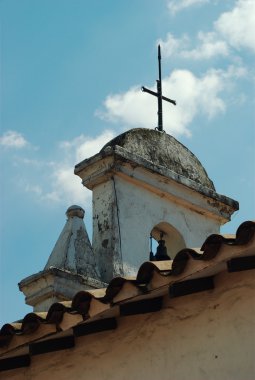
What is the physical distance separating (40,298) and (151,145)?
5.82 feet

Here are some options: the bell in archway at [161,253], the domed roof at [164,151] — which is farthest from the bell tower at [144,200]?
the bell in archway at [161,253]

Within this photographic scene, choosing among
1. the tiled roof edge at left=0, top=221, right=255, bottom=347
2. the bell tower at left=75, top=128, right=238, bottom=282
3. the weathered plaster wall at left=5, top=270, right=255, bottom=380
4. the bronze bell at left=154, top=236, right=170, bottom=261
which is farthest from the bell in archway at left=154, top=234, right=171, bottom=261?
the tiled roof edge at left=0, top=221, right=255, bottom=347

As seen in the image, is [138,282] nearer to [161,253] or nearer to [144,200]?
[161,253]

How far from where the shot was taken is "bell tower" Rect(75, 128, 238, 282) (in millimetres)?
8125

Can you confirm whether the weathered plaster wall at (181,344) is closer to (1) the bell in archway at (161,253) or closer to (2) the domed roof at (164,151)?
(1) the bell in archway at (161,253)

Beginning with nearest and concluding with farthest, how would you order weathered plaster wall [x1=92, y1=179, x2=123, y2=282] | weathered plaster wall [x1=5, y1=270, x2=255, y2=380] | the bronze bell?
weathered plaster wall [x1=5, y1=270, x2=255, y2=380]
the bronze bell
weathered plaster wall [x1=92, y1=179, x2=123, y2=282]

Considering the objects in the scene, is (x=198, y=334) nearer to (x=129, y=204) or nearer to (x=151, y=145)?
(x=129, y=204)

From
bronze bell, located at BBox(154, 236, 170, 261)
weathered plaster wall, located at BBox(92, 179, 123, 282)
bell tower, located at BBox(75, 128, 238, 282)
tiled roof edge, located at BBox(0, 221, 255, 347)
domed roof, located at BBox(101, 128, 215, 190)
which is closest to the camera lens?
tiled roof edge, located at BBox(0, 221, 255, 347)

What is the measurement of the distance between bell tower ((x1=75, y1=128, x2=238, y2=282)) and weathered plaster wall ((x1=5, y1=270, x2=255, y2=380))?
1.70 metres

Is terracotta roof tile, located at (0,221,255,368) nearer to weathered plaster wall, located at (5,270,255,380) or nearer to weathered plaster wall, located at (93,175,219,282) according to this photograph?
weathered plaster wall, located at (5,270,255,380)

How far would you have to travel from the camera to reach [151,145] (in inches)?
347

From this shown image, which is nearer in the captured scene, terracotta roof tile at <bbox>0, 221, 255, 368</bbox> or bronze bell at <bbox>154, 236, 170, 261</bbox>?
terracotta roof tile at <bbox>0, 221, 255, 368</bbox>

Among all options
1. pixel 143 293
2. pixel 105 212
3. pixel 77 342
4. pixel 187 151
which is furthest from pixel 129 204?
pixel 143 293

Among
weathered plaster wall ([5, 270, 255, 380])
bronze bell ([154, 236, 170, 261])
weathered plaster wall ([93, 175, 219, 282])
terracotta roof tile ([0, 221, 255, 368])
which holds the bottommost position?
weathered plaster wall ([5, 270, 255, 380])
